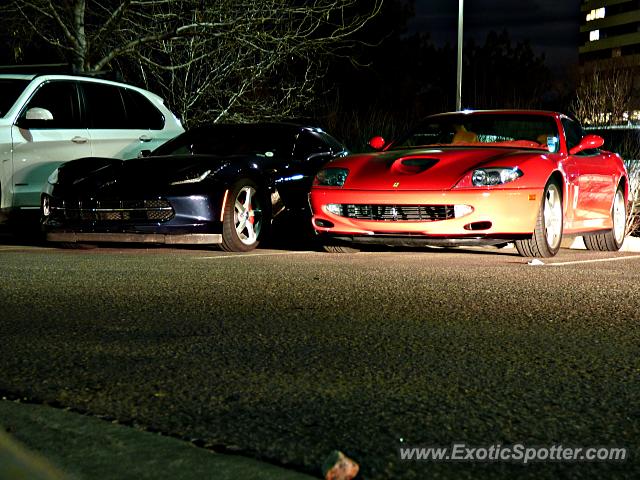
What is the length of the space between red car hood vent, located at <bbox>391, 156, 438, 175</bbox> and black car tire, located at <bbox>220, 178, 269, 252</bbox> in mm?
1587

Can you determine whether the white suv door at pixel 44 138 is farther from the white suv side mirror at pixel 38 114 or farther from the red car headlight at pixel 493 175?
the red car headlight at pixel 493 175

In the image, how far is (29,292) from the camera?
22.9ft

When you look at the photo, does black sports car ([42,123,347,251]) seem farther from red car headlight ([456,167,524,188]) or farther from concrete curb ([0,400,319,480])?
concrete curb ([0,400,319,480])

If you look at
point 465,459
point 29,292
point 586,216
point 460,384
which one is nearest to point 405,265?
point 586,216

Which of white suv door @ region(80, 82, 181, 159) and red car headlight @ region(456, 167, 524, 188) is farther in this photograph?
white suv door @ region(80, 82, 181, 159)

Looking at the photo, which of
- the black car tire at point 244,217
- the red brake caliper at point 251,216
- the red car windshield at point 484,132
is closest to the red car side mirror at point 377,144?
the red car windshield at point 484,132

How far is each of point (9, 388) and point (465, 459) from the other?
1.96 m

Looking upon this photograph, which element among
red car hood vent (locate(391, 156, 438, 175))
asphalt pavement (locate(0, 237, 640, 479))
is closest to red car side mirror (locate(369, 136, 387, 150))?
red car hood vent (locate(391, 156, 438, 175))

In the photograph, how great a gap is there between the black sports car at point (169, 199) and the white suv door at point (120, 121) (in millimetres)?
1226

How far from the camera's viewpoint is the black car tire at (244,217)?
32.4 feet

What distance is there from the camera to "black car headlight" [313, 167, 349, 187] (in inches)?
376

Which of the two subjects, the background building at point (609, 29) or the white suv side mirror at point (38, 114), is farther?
the background building at point (609, 29)

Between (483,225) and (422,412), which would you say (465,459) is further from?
(483,225)

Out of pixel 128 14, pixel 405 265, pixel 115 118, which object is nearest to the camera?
pixel 405 265
